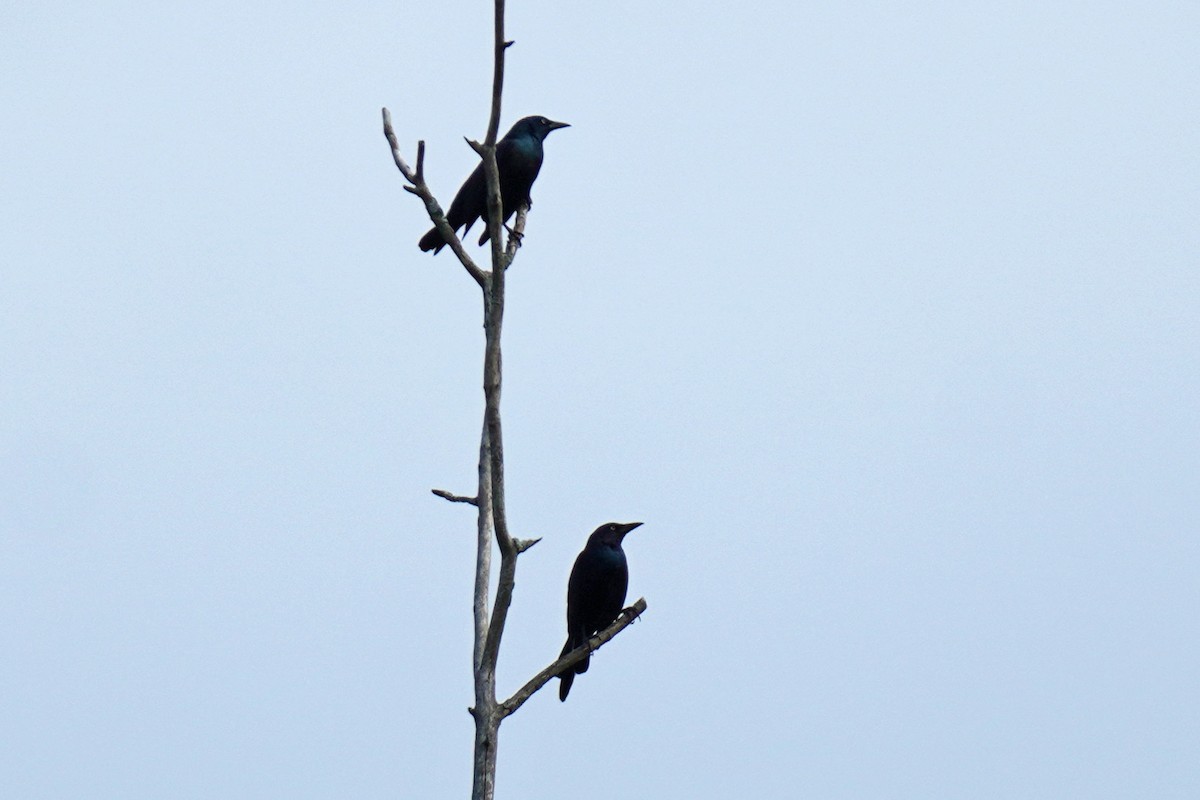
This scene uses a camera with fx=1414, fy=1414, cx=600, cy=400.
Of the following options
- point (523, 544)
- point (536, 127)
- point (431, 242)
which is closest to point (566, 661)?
point (523, 544)

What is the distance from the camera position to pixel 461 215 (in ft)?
25.0

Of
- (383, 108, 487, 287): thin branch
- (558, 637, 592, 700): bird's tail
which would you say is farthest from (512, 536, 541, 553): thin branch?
(558, 637, 592, 700): bird's tail

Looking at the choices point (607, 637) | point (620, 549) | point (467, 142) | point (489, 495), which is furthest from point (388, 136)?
point (620, 549)

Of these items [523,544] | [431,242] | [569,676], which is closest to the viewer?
[523,544]

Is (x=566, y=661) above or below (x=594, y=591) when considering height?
below

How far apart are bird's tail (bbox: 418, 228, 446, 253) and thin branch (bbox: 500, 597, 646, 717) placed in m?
2.65

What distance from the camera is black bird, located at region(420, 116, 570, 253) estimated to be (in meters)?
7.46

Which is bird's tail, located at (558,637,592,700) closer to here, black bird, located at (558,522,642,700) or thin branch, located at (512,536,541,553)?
black bird, located at (558,522,642,700)

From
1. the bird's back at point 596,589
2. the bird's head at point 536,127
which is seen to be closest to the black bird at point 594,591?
the bird's back at point 596,589

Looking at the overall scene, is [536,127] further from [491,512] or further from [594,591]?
[491,512]

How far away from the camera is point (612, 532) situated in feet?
25.0

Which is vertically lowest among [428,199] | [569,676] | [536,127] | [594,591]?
[569,676]

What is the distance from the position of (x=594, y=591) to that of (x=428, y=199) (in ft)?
9.39

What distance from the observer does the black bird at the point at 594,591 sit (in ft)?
24.0
